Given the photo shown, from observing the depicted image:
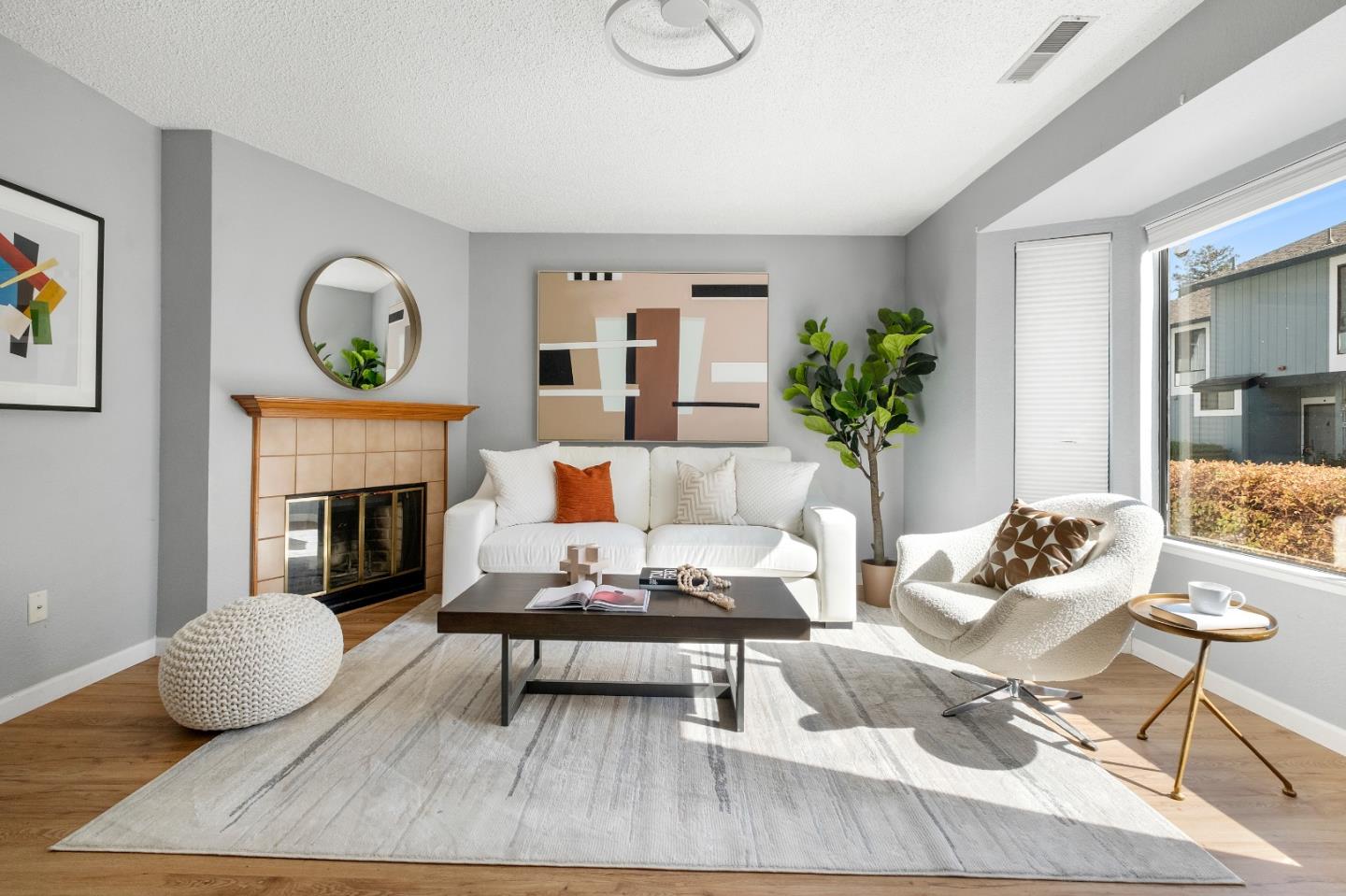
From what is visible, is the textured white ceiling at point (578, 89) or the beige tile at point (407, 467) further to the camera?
the beige tile at point (407, 467)

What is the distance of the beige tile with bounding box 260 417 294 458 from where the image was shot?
130 inches

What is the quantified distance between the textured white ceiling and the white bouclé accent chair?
1.77 meters

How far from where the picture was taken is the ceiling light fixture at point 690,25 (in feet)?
6.75

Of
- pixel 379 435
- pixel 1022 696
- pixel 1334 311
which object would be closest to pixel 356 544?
pixel 379 435

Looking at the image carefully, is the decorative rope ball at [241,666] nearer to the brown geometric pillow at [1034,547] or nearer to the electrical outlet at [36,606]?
the electrical outlet at [36,606]

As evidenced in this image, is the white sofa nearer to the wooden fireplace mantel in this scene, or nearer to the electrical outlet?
the wooden fireplace mantel

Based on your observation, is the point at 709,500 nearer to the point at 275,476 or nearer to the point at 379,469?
the point at 379,469

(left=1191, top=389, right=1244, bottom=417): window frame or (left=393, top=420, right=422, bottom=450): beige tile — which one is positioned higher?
(left=1191, top=389, right=1244, bottom=417): window frame

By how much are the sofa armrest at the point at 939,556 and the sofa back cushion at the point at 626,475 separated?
182cm

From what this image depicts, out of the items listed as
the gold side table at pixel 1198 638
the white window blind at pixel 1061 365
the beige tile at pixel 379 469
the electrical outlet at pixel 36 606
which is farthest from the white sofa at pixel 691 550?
the electrical outlet at pixel 36 606

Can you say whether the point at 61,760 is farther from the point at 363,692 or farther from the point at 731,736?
the point at 731,736

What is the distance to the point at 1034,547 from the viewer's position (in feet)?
8.31

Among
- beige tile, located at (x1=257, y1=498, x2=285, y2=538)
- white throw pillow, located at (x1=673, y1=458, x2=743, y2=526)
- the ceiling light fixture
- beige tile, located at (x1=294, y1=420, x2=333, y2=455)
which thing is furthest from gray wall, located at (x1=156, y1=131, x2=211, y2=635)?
white throw pillow, located at (x1=673, y1=458, x2=743, y2=526)

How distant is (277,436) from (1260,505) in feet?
14.8
